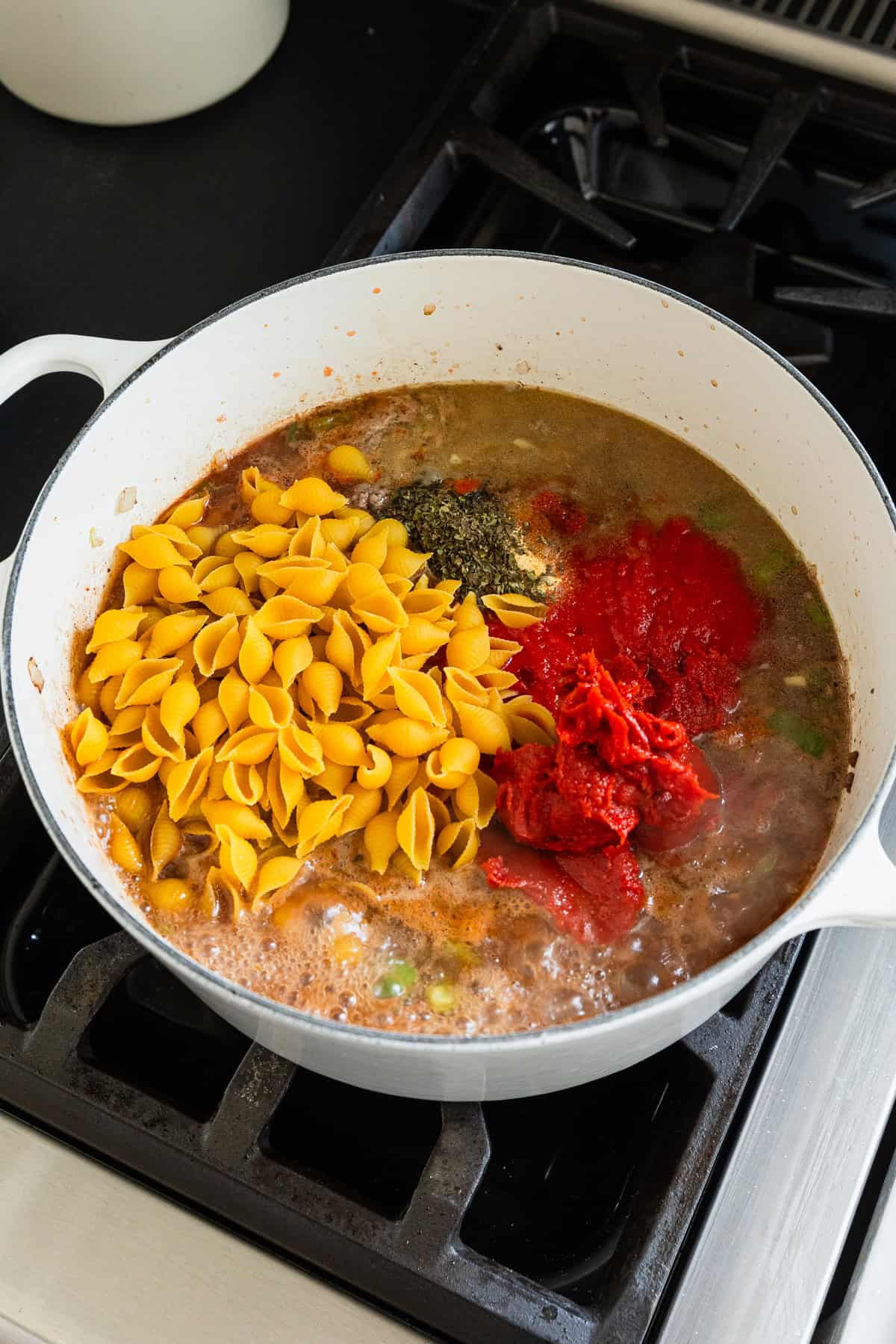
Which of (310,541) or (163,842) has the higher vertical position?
(310,541)

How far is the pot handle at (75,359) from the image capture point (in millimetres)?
1151

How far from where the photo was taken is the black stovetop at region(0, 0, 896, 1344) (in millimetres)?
992

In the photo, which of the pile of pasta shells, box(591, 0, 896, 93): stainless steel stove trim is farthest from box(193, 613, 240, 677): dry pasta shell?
box(591, 0, 896, 93): stainless steel stove trim

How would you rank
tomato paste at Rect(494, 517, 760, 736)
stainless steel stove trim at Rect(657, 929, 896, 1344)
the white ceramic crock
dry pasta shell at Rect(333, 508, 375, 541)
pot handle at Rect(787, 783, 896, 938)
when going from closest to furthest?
pot handle at Rect(787, 783, 896, 938) < stainless steel stove trim at Rect(657, 929, 896, 1344) < tomato paste at Rect(494, 517, 760, 736) < dry pasta shell at Rect(333, 508, 375, 541) < the white ceramic crock

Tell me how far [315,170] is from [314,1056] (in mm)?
1240

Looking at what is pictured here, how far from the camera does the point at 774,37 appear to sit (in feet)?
4.97

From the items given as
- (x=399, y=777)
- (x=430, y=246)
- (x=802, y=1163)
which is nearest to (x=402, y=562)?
(x=399, y=777)

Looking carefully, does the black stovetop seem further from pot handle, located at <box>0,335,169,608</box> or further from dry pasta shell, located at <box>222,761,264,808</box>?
pot handle, located at <box>0,335,169,608</box>

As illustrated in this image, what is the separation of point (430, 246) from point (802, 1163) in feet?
3.72

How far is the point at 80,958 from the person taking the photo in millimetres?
1075

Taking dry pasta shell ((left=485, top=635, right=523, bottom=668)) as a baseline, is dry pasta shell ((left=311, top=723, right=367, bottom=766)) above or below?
below

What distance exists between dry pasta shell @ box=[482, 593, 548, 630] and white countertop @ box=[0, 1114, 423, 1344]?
2.04 feet

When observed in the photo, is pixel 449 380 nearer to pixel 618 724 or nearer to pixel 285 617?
pixel 285 617

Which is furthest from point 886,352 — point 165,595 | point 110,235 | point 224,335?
point 110,235
